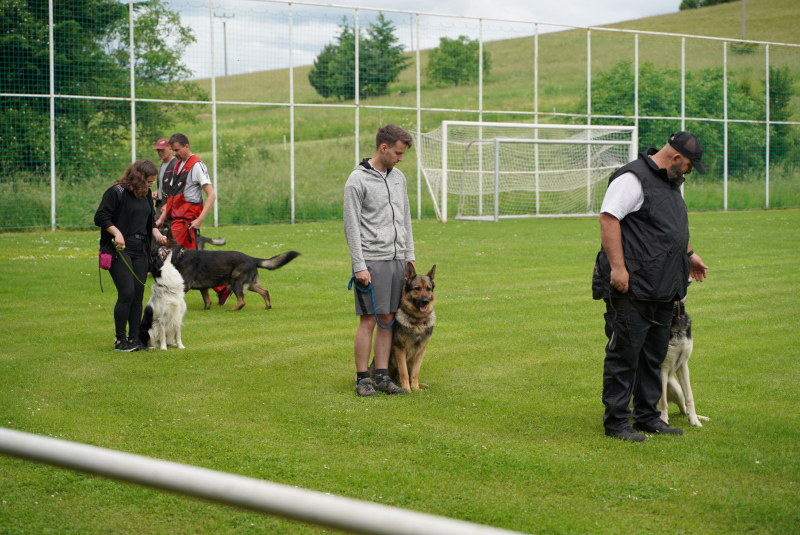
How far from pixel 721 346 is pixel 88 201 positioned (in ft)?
58.6

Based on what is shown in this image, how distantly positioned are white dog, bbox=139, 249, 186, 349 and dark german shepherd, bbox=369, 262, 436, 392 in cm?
267

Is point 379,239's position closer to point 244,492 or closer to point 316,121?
point 244,492

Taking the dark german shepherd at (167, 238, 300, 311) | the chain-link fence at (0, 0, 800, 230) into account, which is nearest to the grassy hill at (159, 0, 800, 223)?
the chain-link fence at (0, 0, 800, 230)

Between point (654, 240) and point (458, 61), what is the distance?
23.1 metres

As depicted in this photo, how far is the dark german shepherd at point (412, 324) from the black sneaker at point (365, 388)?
270 mm

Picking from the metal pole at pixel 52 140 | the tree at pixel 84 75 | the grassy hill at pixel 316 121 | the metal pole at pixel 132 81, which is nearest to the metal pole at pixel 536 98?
the grassy hill at pixel 316 121

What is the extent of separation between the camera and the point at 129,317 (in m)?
7.43

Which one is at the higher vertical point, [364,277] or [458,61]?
[458,61]

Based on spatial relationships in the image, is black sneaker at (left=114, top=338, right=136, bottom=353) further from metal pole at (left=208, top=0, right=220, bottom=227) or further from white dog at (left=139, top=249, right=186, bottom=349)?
metal pole at (left=208, top=0, right=220, bottom=227)

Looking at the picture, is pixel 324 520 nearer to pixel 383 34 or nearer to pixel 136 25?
pixel 136 25

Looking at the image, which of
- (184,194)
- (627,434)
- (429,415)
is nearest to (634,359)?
(627,434)

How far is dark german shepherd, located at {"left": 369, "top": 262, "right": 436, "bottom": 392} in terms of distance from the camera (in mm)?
5789

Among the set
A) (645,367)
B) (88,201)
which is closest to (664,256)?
(645,367)

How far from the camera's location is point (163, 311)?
24.4 feet
